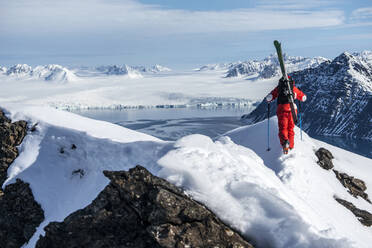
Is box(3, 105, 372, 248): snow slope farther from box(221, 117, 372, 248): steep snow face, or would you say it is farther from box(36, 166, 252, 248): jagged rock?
box(36, 166, 252, 248): jagged rock

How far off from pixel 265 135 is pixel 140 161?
30.1 ft

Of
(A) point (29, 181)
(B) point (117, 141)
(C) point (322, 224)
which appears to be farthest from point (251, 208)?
(A) point (29, 181)

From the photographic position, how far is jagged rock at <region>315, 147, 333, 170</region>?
1567 cm

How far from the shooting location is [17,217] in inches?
462

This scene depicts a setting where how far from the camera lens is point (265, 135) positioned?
16922mm

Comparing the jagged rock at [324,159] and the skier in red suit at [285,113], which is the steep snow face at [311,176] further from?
the skier in red suit at [285,113]

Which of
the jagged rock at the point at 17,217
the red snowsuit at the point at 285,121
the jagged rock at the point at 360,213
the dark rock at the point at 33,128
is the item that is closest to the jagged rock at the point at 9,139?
the dark rock at the point at 33,128

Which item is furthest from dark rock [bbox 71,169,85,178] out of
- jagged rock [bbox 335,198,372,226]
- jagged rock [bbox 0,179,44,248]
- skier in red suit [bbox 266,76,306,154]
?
jagged rock [bbox 335,198,372,226]

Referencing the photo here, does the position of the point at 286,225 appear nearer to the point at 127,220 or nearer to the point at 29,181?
the point at 127,220

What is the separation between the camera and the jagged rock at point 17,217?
1152 centimetres

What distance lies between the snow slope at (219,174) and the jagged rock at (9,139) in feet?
1.02

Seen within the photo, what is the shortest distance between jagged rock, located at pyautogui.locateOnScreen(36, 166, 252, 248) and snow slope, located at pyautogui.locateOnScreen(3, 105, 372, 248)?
0.44 m

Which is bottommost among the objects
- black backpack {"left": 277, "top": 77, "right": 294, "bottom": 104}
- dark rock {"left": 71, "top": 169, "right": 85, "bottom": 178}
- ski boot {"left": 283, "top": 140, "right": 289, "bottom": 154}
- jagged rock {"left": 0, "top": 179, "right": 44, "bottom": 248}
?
jagged rock {"left": 0, "top": 179, "right": 44, "bottom": 248}

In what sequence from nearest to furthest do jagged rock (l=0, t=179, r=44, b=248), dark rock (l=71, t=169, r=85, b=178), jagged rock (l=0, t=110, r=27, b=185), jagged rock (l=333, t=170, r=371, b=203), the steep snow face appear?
the steep snow face → jagged rock (l=0, t=179, r=44, b=248) → dark rock (l=71, t=169, r=85, b=178) → jagged rock (l=0, t=110, r=27, b=185) → jagged rock (l=333, t=170, r=371, b=203)
